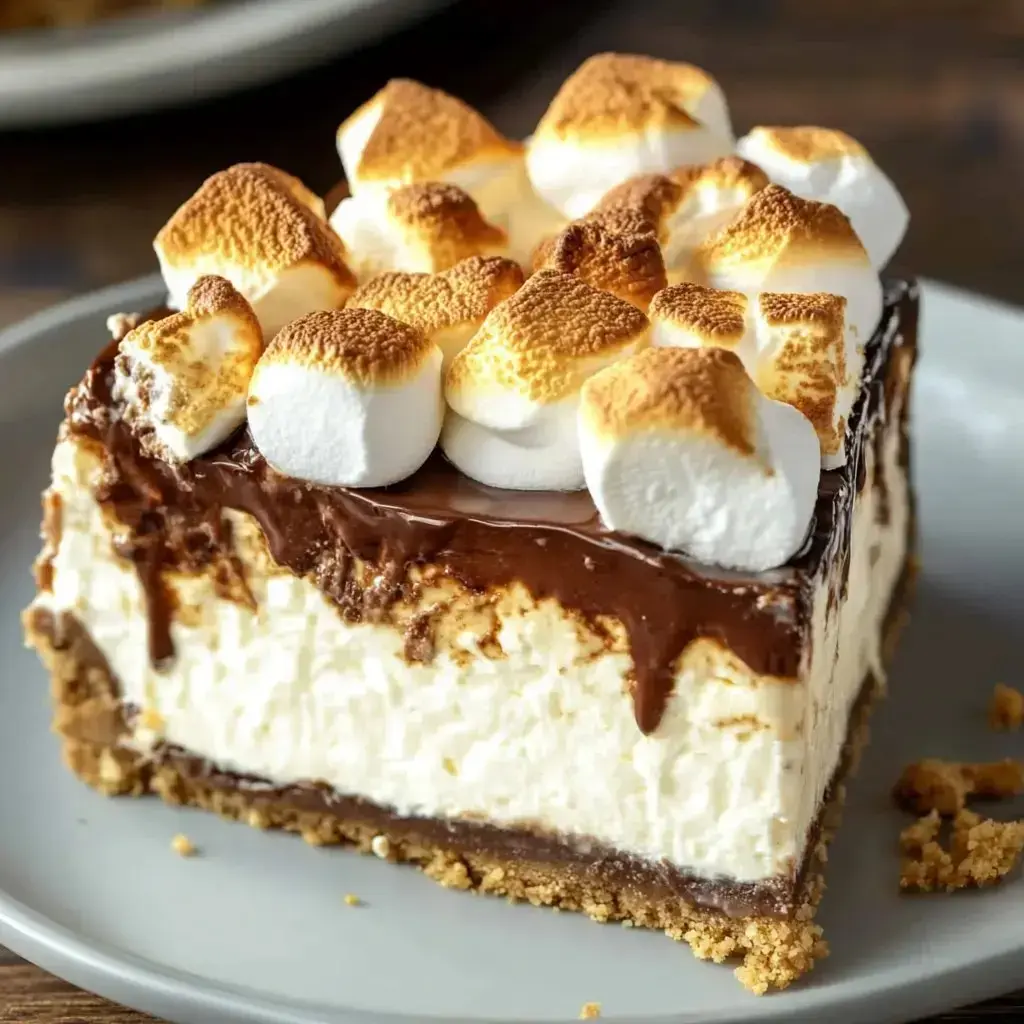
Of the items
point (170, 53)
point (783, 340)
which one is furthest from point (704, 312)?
point (170, 53)

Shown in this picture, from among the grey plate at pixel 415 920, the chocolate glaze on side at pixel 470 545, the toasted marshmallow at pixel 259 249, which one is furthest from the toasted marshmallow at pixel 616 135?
the grey plate at pixel 415 920

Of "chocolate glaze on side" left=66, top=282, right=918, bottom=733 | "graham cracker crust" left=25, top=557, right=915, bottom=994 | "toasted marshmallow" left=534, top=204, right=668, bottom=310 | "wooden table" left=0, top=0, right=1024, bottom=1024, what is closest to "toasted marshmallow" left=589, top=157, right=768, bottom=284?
"toasted marshmallow" left=534, top=204, right=668, bottom=310

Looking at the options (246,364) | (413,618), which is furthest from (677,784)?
(246,364)

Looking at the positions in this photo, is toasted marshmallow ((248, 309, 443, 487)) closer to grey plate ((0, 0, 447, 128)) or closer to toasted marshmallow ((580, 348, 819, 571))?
toasted marshmallow ((580, 348, 819, 571))

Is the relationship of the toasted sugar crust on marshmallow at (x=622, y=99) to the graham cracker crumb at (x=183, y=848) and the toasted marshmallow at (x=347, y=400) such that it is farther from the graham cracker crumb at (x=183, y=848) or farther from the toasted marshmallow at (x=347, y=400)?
the graham cracker crumb at (x=183, y=848)

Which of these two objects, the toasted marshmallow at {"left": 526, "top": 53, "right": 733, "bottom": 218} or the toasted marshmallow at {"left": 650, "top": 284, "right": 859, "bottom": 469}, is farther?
the toasted marshmallow at {"left": 526, "top": 53, "right": 733, "bottom": 218}

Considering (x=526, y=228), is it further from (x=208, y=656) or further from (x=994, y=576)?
(x=994, y=576)
